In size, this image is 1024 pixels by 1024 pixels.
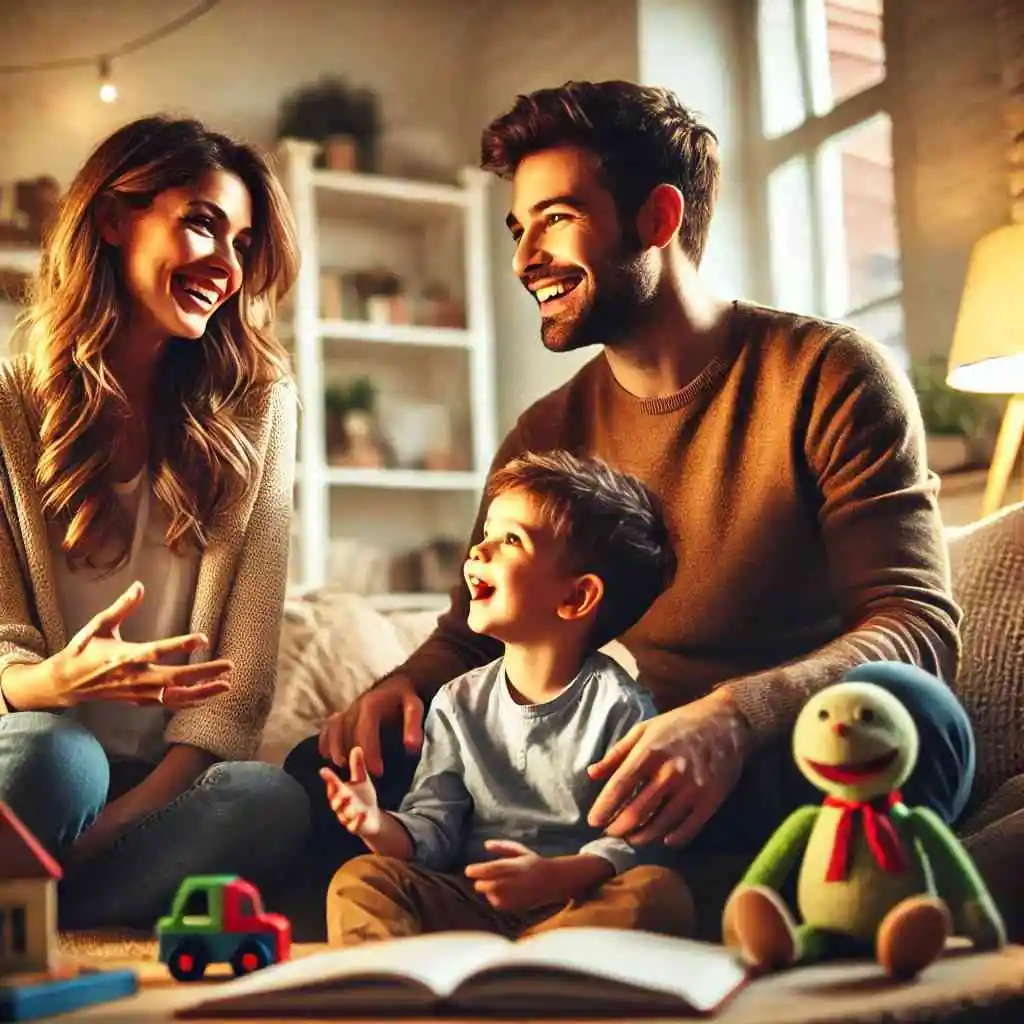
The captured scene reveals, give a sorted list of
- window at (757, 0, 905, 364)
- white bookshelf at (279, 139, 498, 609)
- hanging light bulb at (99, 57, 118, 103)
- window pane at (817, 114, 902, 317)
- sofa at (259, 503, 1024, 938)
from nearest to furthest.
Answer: sofa at (259, 503, 1024, 938), window at (757, 0, 905, 364), window pane at (817, 114, 902, 317), hanging light bulb at (99, 57, 118, 103), white bookshelf at (279, 139, 498, 609)

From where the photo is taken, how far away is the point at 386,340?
2.91 meters

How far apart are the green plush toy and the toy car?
24cm

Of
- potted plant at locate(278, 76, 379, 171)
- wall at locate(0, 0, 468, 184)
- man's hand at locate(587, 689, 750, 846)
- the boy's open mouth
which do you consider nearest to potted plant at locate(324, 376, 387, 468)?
potted plant at locate(278, 76, 379, 171)

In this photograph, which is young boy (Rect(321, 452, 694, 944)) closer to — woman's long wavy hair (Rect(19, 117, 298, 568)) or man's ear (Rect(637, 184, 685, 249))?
man's ear (Rect(637, 184, 685, 249))

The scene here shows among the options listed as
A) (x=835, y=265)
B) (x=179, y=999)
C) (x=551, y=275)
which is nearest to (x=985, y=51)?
(x=835, y=265)

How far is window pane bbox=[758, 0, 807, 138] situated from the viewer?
149 cm

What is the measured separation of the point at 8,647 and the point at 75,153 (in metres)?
0.78

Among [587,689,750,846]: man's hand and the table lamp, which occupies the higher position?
the table lamp

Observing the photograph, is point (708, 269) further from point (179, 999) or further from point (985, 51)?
point (179, 999)

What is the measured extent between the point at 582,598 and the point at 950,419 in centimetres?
95

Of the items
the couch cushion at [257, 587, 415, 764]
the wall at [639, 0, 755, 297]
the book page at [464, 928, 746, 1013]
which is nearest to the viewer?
the book page at [464, 928, 746, 1013]

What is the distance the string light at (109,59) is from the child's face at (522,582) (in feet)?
3.60

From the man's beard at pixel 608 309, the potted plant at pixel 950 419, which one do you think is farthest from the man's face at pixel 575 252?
the potted plant at pixel 950 419

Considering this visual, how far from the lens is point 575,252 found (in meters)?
0.96
